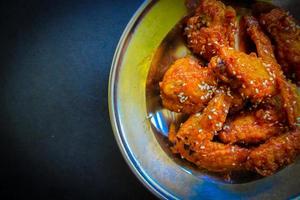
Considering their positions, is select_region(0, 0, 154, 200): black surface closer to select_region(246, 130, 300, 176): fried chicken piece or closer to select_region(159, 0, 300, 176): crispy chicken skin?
select_region(159, 0, 300, 176): crispy chicken skin

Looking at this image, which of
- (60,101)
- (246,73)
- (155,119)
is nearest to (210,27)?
(246,73)

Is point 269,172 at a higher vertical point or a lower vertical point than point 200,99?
lower

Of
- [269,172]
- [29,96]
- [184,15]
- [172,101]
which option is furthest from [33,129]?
[269,172]

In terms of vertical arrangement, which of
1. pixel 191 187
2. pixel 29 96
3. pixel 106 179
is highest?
pixel 29 96

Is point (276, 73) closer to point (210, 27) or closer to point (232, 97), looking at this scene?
point (232, 97)

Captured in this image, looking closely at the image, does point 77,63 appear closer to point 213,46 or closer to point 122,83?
point 122,83

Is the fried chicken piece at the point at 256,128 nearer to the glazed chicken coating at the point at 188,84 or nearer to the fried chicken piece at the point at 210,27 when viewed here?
the glazed chicken coating at the point at 188,84

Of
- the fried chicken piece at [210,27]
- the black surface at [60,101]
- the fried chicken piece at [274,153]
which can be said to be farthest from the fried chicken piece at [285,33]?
the black surface at [60,101]
